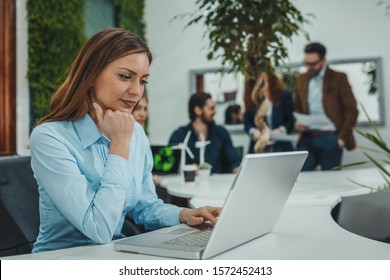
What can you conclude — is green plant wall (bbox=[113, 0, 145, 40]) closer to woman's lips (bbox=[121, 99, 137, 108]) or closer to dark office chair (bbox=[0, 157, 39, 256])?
dark office chair (bbox=[0, 157, 39, 256])

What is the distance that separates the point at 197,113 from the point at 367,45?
7.46 feet

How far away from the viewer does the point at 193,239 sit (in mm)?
1012

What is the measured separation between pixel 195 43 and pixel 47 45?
7.00 feet

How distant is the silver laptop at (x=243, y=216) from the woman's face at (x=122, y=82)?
40 cm

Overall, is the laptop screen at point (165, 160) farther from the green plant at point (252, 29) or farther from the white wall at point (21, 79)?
the white wall at point (21, 79)

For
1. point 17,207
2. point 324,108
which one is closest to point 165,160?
point 17,207

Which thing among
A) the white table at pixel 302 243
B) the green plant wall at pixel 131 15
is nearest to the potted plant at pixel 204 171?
the white table at pixel 302 243

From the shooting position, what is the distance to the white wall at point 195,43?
4.87 metres

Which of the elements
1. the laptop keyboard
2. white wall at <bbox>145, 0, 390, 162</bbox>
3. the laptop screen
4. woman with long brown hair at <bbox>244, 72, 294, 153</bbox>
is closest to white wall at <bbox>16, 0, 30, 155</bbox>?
the laptop screen

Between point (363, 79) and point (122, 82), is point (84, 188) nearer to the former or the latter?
point (122, 82)

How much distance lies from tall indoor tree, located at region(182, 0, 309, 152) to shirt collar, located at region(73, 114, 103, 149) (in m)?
1.52

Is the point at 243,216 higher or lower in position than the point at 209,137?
higher
